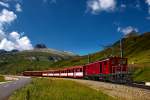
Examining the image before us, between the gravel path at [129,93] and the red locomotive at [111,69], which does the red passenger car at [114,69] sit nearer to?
the red locomotive at [111,69]

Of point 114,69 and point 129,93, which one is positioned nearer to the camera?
point 129,93

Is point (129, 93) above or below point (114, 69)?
below

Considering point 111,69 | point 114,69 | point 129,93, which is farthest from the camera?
point 111,69

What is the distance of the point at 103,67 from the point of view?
2452 inches

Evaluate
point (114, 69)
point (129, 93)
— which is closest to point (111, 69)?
point (114, 69)

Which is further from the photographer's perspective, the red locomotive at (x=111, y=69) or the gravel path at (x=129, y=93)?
the red locomotive at (x=111, y=69)

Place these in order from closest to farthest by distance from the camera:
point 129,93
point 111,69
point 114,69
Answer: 1. point 129,93
2. point 114,69
3. point 111,69

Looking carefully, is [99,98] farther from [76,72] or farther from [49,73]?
[49,73]

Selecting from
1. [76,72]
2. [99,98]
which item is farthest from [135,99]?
[76,72]

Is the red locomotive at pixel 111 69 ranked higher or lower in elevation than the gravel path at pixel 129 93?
higher

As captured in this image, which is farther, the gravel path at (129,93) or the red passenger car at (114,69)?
the red passenger car at (114,69)

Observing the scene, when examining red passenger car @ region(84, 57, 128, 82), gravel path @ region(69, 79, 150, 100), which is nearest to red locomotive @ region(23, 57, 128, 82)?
red passenger car @ region(84, 57, 128, 82)

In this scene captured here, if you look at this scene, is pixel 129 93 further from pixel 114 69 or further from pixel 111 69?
pixel 111 69

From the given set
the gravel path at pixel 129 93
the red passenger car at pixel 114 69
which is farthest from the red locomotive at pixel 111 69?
the gravel path at pixel 129 93
